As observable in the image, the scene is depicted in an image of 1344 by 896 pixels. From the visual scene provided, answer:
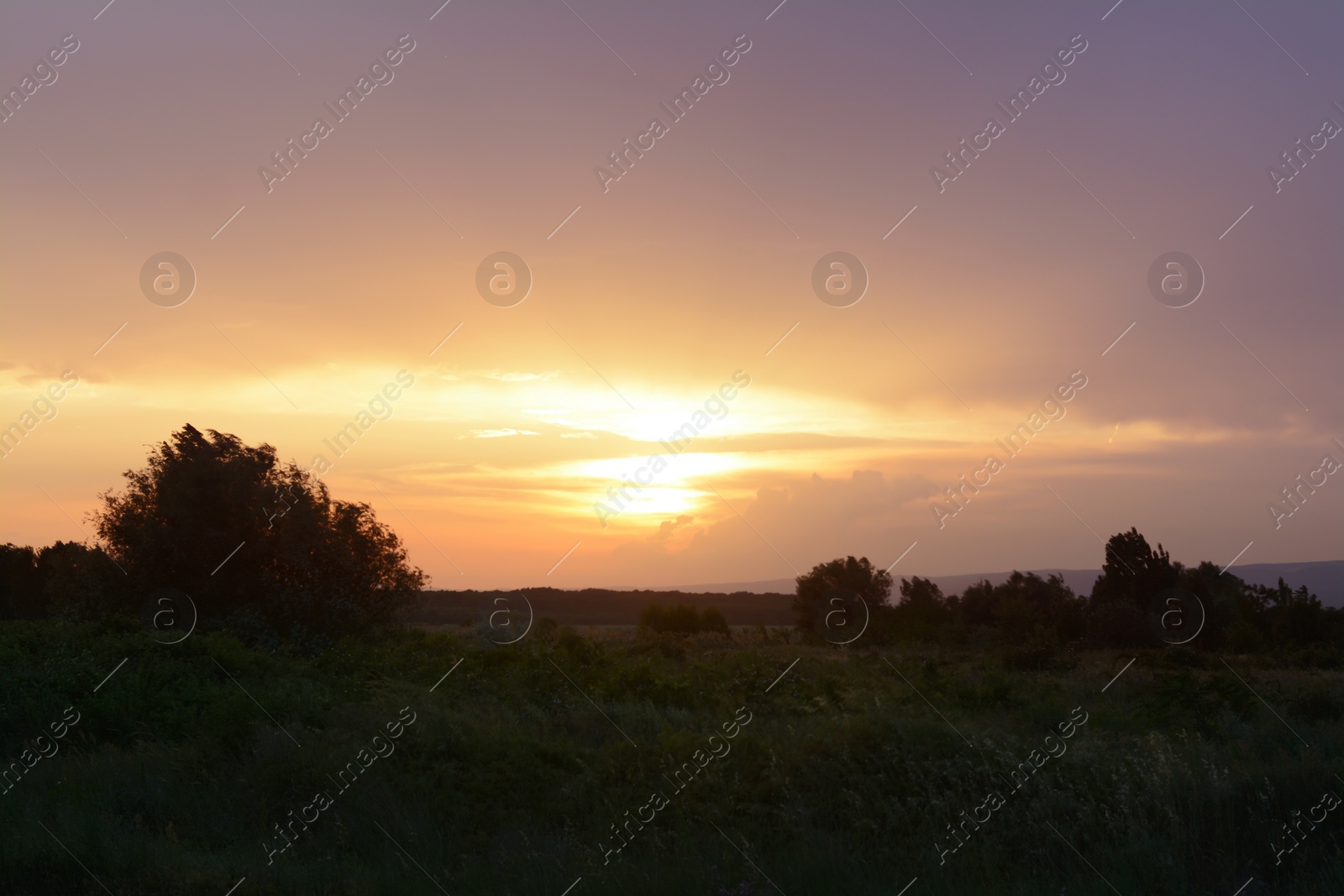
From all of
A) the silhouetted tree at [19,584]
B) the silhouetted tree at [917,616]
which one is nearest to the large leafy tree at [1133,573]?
the silhouetted tree at [917,616]

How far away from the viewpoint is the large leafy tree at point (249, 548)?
2478 cm

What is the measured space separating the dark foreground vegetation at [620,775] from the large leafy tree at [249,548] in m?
1.73

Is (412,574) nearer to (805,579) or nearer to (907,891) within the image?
(907,891)

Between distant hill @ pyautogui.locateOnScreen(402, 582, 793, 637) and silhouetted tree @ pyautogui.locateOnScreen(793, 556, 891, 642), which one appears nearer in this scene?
silhouetted tree @ pyautogui.locateOnScreen(793, 556, 891, 642)

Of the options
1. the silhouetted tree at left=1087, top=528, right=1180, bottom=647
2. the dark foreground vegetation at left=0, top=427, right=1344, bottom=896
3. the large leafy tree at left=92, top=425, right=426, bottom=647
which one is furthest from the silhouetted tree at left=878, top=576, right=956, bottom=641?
the large leafy tree at left=92, top=425, right=426, bottom=647

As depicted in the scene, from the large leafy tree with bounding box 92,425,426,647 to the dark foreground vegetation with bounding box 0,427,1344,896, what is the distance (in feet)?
5.69

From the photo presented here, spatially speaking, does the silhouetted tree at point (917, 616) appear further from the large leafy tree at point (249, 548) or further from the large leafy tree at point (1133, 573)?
the large leafy tree at point (249, 548)

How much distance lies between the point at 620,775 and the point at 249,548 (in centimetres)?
1948

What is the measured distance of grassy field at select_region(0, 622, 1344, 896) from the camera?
7484 mm

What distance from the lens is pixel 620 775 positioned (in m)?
10.1

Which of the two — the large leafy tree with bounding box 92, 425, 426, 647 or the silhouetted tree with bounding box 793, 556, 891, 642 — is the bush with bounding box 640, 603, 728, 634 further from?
the large leafy tree with bounding box 92, 425, 426, 647

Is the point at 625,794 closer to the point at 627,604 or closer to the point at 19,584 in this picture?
the point at 19,584

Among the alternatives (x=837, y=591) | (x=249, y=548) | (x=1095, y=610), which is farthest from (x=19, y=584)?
(x=1095, y=610)

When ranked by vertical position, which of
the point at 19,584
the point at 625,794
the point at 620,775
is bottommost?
the point at 625,794
